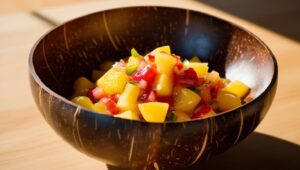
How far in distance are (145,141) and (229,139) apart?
0.17 metres

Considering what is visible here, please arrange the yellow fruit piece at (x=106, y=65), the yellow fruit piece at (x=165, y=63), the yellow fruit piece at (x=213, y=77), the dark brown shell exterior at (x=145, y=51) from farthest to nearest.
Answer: the yellow fruit piece at (x=106, y=65) < the yellow fruit piece at (x=213, y=77) < the yellow fruit piece at (x=165, y=63) < the dark brown shell exterior at (x=145, y=51)

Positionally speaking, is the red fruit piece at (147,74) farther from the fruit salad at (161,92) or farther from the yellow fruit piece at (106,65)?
the yellow fruit piece at (106,65)

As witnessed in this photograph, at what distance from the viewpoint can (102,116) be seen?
0.74 meters

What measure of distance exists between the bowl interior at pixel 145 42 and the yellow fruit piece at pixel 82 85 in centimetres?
3

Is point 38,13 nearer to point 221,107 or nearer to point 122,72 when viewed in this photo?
point 122,72

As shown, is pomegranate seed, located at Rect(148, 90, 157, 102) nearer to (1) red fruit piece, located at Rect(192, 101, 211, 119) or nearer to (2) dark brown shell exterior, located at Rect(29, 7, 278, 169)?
(1) red fruit piece, located at Rect(192, 101, 211, 119)

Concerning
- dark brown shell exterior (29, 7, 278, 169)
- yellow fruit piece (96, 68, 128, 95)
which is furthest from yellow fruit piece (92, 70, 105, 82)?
yellow fruit piece (96, 68, 128, 95)

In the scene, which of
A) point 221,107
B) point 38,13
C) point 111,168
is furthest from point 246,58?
point 38,13

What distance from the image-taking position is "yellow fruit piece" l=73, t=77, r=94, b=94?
111cm

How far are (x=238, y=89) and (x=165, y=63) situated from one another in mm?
211

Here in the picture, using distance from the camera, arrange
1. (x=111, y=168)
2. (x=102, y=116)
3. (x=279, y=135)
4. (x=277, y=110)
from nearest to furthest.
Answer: (x=102, y=116) → (x=111, y=168) → (x=279, y=135) → (x=277, y=110)

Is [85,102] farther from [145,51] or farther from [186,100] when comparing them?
[145,51]

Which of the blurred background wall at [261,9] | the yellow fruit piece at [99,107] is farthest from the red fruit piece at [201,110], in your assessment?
the blurred background wall at [261,9]

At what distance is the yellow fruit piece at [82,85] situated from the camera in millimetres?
1113
